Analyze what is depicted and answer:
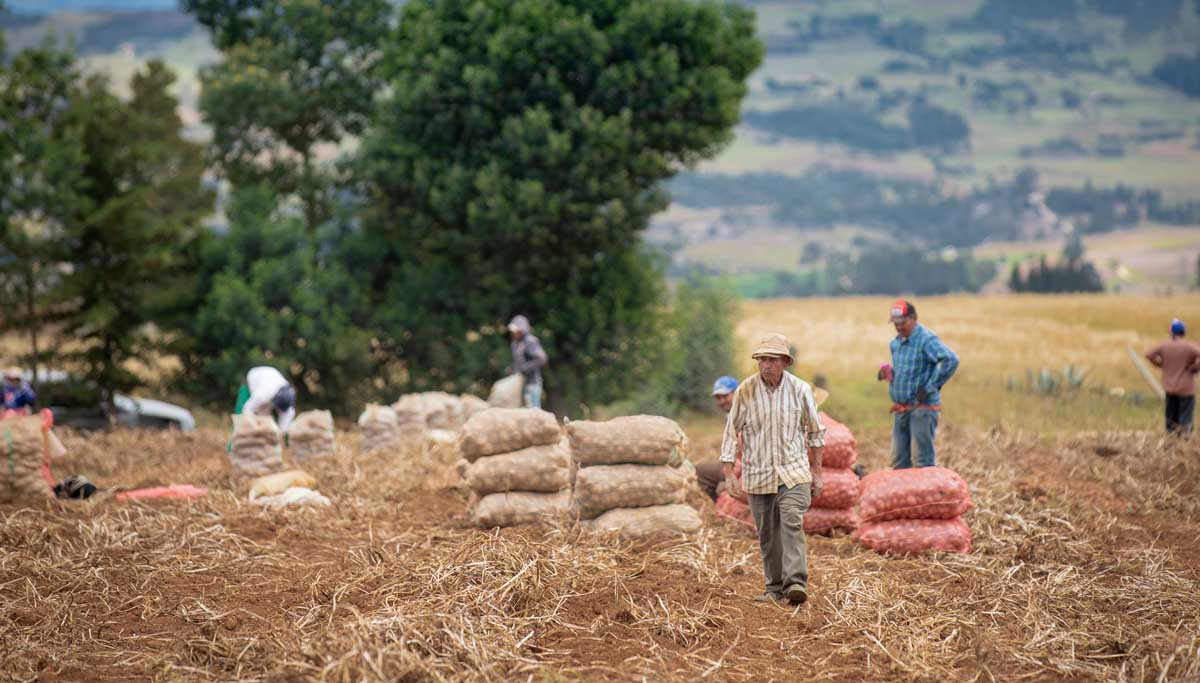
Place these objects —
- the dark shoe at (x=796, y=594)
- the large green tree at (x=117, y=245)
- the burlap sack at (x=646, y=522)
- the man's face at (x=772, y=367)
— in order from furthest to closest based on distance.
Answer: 1. the large green tree at (x=117, y=245)
2. the burlap sack at (x=646, y=522)
3. the man's face at (x=772, y=367)
4. the dark shoe at (x=796, y=594)

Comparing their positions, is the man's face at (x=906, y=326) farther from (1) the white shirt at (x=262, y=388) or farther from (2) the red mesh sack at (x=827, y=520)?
(1) the white shirt at (x=262, y=388)

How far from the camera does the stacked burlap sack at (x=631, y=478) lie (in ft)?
34.5

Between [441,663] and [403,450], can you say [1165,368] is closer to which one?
Answer: [403,450]

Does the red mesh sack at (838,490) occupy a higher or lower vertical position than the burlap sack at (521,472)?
lower

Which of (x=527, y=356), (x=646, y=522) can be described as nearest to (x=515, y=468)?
(x=646, y=522)

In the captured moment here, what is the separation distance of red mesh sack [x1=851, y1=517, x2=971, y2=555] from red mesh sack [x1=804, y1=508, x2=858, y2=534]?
2.37 ft

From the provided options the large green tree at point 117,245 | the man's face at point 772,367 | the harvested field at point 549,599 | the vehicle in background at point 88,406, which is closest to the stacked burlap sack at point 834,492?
the harvested field at point 549,599

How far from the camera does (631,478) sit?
10.6m

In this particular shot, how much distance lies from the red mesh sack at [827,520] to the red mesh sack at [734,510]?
55cm

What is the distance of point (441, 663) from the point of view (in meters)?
6.83

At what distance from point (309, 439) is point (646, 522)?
6681 mm

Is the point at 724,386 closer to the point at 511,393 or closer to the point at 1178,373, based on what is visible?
the point at 511,393

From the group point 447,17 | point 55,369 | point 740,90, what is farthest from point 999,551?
point 55,369

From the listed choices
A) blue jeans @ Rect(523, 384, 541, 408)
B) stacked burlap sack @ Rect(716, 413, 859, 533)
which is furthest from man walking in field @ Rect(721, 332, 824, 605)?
blue jeans @ Rect(523, 384, 541, 408)
